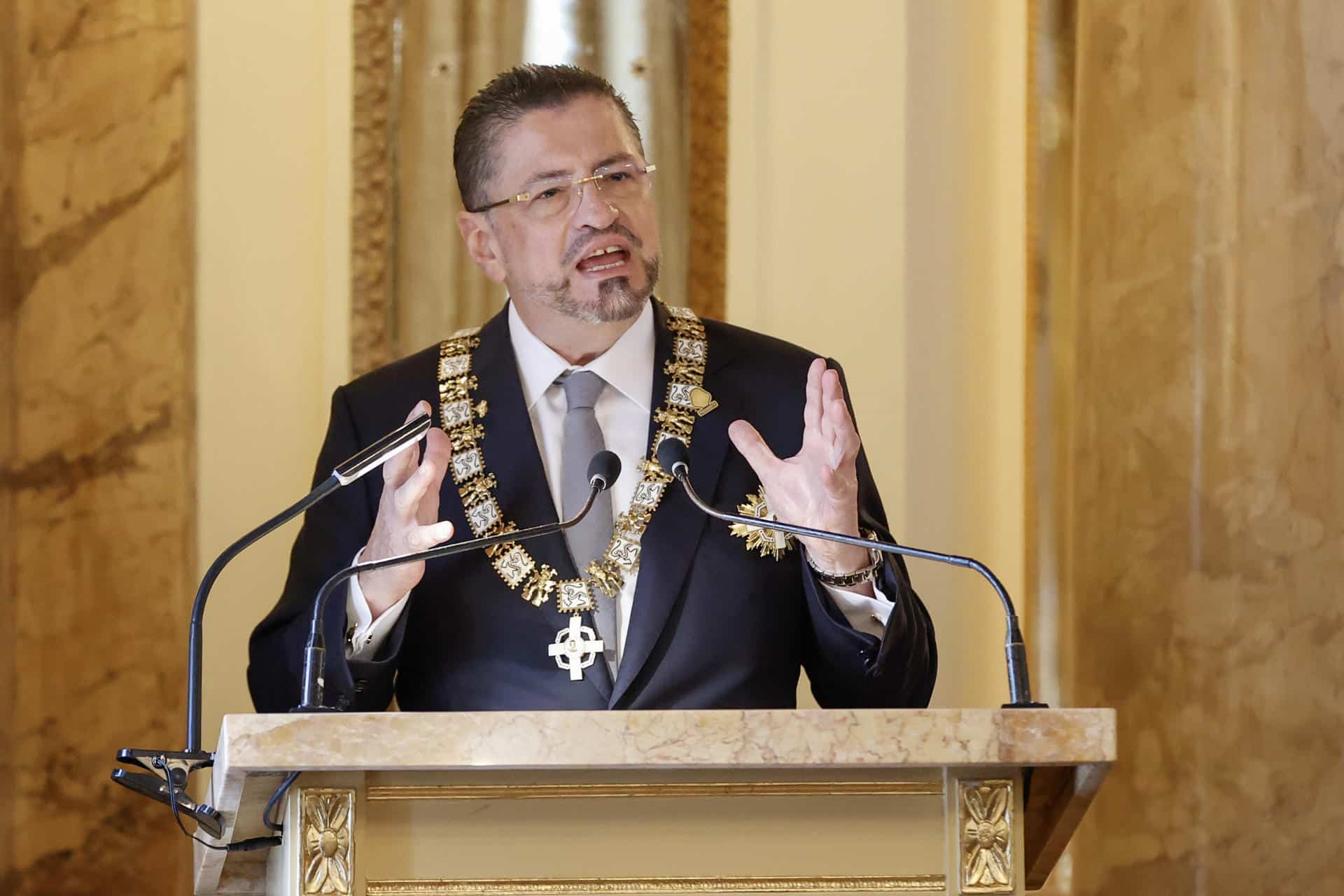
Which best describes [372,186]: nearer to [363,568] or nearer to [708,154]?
[708,154]

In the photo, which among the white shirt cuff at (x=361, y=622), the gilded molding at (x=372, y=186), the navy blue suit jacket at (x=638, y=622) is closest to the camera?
the white shirt cuff at (x=361, y=622)

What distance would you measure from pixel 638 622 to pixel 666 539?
0.53 ft

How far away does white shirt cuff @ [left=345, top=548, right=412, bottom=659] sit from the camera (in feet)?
8.51

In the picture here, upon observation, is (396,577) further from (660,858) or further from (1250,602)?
(1250,602)

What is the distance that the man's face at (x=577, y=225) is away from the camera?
3.11 meters

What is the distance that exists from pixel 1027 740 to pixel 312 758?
0.74 metres

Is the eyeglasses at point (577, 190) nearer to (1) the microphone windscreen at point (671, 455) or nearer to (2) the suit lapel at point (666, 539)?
(2) the suit lapel at point (666, 539)

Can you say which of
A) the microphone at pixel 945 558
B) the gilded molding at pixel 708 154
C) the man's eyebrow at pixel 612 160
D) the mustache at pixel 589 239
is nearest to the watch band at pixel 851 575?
the microphone at pixel 945 558

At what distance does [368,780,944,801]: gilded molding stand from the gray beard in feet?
4.21

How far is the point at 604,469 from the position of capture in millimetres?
2445

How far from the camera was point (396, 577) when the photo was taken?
254 centimetres

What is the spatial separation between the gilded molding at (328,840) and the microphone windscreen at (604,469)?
650mm

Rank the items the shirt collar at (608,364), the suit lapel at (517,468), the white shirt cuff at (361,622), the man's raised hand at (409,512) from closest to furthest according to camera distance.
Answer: the man's raised hand at (409,512) → the white shirt cuff at (361,622) → the suit lapel at (517,468) → the shirt collar at (608,364)

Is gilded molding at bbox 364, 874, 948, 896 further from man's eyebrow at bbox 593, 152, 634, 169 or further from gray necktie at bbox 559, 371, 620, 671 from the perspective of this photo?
man's eyebrow at bbox 593, 152, 634, 169
